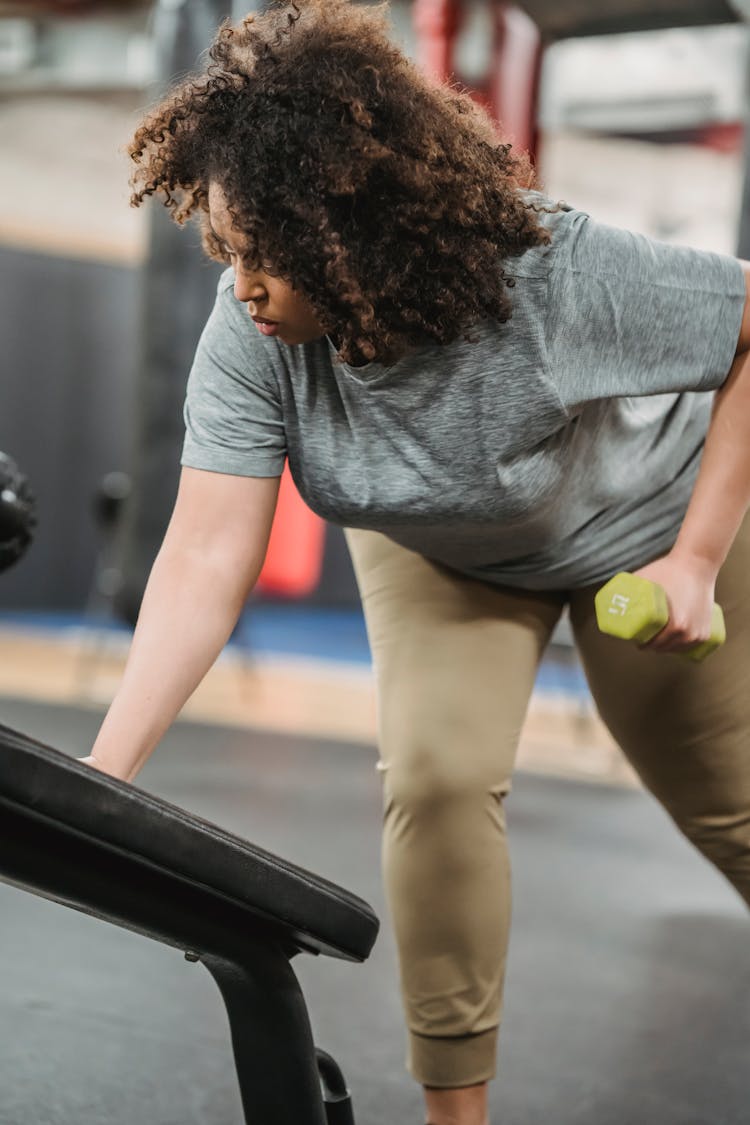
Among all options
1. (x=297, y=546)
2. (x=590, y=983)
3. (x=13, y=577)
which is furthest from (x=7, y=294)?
(x=590, y=983)

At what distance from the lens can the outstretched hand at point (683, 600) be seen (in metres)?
1.10

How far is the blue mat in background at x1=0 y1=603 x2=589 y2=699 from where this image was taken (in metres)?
5.50

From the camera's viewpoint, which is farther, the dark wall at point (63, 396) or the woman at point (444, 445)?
the dark wall at point (63, 396)

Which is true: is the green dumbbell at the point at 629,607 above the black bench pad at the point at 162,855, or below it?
above

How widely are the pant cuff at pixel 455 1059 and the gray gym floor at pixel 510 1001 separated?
0.27 metres

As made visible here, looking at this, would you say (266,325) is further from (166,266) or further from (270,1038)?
(166,266)

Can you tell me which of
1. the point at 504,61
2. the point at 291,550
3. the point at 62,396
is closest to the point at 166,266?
the point at 504,61

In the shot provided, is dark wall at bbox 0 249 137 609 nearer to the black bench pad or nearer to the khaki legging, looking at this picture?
the khaki legging

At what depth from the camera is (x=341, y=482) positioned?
1.14 m

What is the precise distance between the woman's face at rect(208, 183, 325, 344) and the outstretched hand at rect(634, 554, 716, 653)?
321 mm

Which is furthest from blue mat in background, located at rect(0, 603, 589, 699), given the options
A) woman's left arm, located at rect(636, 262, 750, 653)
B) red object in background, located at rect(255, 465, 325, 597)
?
woman's left arm, located at rect(636, 262, 750, 653)

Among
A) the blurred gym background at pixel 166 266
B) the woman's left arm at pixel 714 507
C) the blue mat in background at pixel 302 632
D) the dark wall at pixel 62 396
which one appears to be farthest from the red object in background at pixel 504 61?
the dark wall at pixel 62 396

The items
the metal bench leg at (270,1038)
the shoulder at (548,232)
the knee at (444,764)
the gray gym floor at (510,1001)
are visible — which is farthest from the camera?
the gray gym floor at (510,1001)

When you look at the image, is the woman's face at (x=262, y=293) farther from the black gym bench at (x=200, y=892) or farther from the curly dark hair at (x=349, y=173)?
the black gym bench at (x=200, y=892)
